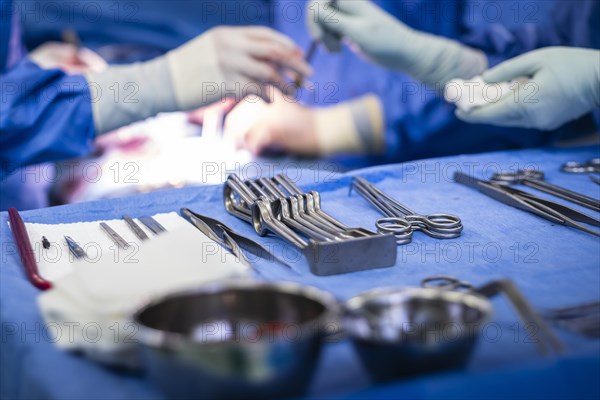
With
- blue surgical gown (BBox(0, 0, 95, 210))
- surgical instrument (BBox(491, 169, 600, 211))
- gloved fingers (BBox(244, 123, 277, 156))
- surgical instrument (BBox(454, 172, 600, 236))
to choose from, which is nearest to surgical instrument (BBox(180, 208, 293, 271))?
surgical instrument (BBox(454, 172, 600, 236))

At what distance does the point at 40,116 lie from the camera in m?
2.25

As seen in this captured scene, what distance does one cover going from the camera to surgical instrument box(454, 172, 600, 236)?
151cm

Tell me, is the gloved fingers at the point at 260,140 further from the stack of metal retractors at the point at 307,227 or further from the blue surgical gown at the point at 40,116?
the stack of metal retractors at the point at 307,227

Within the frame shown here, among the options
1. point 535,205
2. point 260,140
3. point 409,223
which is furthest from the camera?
point 260,140

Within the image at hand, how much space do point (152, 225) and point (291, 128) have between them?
7.47 ft

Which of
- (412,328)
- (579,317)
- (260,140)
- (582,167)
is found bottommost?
(260,140)

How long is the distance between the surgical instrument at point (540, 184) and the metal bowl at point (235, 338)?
41.9 inches

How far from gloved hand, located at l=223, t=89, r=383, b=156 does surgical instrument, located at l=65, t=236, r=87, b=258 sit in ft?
7.64

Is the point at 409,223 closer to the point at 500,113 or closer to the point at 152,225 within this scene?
the point at 152,225

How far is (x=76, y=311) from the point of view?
912 mm

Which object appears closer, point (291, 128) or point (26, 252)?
point (26, 252)

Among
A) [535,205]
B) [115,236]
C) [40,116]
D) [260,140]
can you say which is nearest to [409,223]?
[535,205]

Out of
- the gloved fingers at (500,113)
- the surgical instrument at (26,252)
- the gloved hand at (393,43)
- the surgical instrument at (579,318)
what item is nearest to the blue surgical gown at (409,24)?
the gloved hand at (393,43)

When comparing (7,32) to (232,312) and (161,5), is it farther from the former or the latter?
(232,312)
